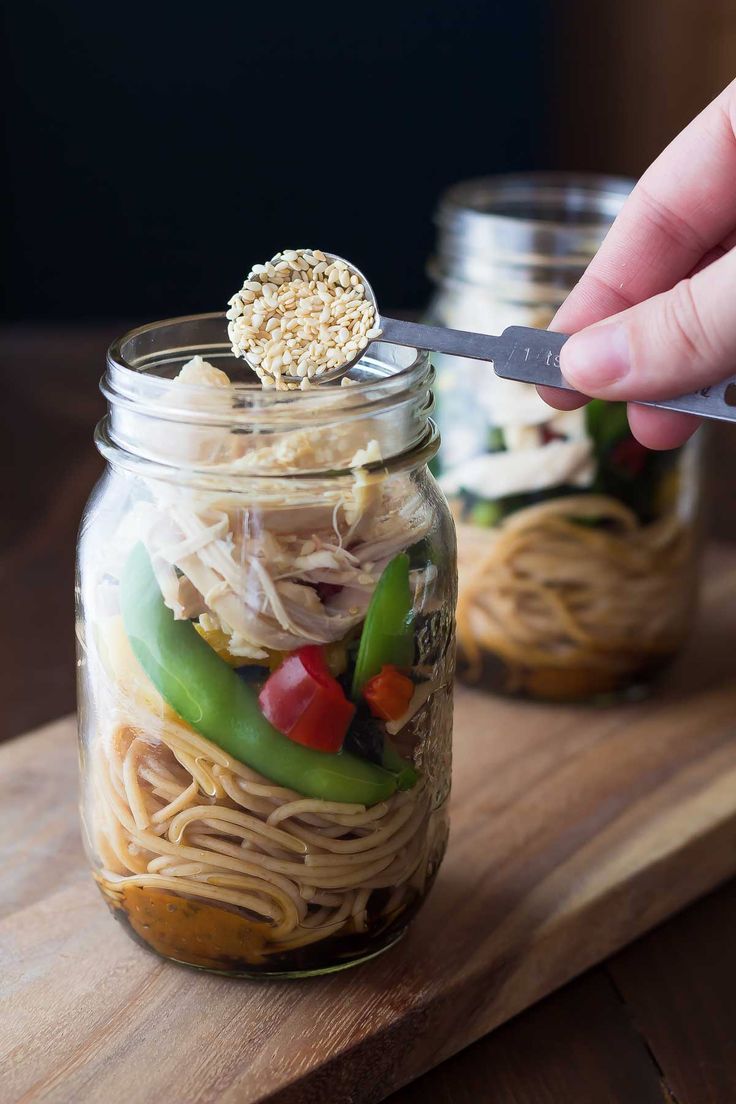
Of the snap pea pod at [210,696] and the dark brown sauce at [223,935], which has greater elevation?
the snap pea pod at [210,696]

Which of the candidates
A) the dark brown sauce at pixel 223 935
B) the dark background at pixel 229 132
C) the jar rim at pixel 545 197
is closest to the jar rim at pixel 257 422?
the dark brown sauce at pixel 223 935

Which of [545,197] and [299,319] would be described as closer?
[299,319]

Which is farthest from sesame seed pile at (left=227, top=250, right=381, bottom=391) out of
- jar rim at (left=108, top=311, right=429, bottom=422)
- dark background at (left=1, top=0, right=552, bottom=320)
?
dark background at (left=1, top=0, right=552, bottom=320)

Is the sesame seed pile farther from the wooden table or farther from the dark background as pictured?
the dark background

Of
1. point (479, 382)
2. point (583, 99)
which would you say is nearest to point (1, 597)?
point (479, 382)

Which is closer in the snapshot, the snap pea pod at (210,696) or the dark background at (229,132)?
the snap pea pod at (210,696)

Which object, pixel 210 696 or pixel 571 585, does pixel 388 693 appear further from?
pixel 571 585

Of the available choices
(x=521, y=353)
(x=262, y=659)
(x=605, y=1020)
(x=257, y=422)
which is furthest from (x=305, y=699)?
(x=605, y=1020)

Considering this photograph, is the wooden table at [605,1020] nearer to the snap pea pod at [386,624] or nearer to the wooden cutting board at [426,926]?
the wooden cutting board at [426,926]
